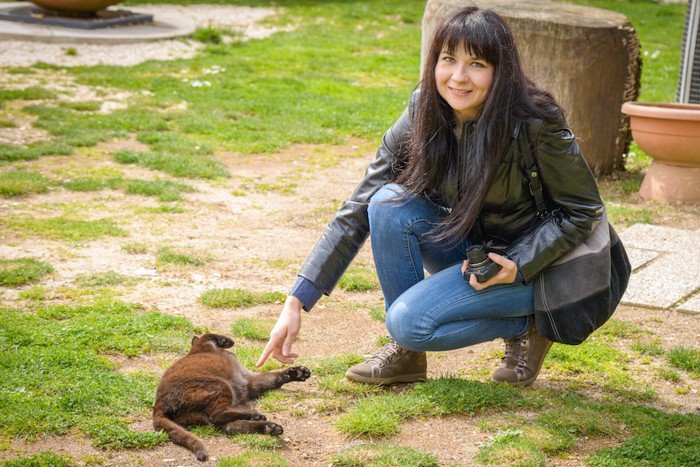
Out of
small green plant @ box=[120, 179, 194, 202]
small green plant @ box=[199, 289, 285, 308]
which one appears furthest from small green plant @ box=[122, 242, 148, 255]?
small green plant @ box=[120, 179, 194, 202]

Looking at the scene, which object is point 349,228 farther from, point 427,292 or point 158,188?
point 158,188

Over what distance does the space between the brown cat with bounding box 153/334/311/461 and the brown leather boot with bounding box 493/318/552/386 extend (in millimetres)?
1093

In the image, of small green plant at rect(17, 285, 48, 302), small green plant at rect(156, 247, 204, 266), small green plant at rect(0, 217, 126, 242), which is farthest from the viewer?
small green plant at rect(0, 217, 126, 242)

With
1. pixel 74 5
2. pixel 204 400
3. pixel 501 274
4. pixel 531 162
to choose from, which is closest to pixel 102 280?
pixel 204 400

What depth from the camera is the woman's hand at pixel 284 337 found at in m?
3.61

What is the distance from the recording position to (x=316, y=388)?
162 inches

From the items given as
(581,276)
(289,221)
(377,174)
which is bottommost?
(289,221)

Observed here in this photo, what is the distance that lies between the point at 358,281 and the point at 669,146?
306 centimetres

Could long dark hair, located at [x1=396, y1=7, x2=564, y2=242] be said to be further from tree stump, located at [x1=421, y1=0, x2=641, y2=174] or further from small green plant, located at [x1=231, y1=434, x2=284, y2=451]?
tree stump, located at [x1=421, y1=0, x2=641, y2=174]

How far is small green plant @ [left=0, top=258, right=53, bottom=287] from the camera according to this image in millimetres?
5305

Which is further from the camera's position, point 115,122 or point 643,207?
point 115,122

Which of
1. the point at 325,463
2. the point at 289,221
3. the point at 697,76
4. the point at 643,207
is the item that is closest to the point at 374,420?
the point at 325,463

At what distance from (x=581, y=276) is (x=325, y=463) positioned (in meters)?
1.22

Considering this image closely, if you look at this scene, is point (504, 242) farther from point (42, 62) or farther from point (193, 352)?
point (42, 62)
